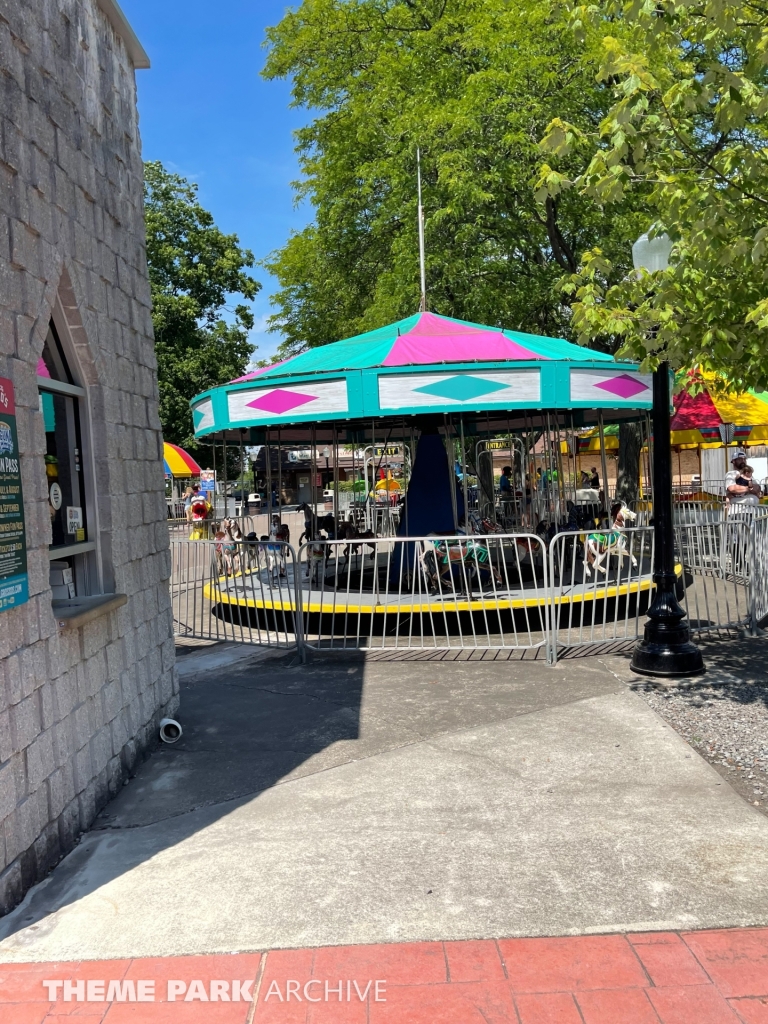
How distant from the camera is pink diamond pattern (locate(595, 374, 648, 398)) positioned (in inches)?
369

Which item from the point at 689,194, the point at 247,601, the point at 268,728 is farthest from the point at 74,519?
the point at 247,601

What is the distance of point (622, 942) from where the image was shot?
10.3 ft

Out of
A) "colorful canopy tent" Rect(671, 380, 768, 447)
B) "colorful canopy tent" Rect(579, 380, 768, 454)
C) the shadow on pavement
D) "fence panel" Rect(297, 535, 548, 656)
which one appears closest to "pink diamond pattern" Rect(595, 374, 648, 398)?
"fence panel" Rect(297, 535, 548, 656)

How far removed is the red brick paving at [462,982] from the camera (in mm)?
2762

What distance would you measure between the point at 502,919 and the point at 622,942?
0.47 m

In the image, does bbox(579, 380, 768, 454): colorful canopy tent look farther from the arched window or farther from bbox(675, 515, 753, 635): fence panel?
the arched window

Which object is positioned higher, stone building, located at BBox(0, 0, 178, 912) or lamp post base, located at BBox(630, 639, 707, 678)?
stone building, located at BBox(0, 0, 178, 912)

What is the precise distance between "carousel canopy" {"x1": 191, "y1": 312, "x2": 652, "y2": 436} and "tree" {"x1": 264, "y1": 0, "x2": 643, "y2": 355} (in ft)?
17.3

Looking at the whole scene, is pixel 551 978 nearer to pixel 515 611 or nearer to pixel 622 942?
pixel 622 942

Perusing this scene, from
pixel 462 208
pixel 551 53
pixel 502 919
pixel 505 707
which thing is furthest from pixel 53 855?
pixel 551 53

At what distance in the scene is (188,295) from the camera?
116 ft

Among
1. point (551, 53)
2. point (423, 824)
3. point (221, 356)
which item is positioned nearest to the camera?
point (423, 824)

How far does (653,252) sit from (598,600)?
453 cm

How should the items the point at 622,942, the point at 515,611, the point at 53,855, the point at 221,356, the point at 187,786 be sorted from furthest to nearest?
1. the point at 221,356
2. the point at 515,611
3. the point at 187,786
4. the point at 53,855
5. the point at 622,942
